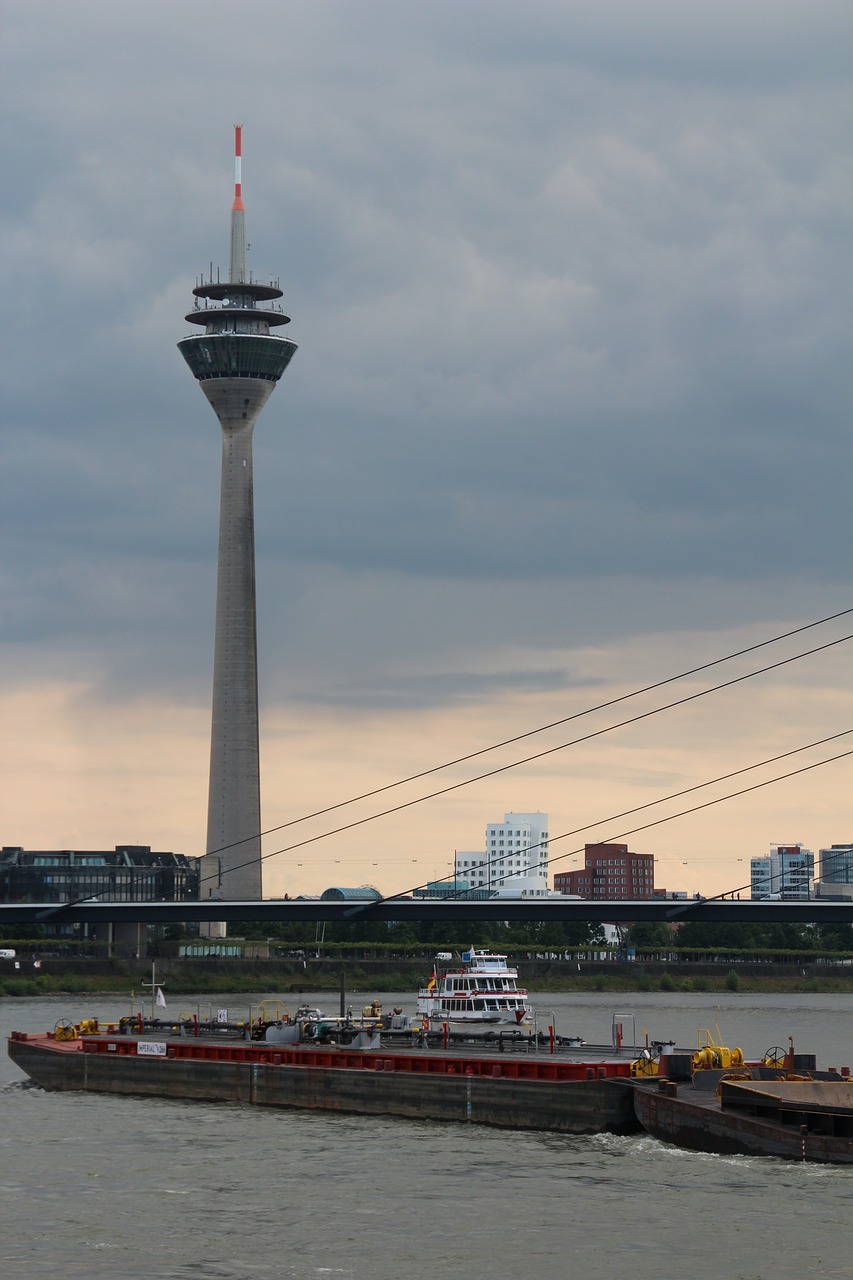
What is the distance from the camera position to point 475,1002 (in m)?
72.4

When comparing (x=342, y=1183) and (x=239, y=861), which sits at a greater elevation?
(x=239, y=861)

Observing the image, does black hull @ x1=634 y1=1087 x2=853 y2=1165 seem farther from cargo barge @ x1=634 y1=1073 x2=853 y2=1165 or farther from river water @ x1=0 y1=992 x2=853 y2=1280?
river water @ x1=0 y1=992 x2=853 y2=1280

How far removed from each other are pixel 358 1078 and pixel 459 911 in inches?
2370

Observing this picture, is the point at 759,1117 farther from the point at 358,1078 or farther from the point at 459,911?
the point at 459,911

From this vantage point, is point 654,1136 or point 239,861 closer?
point 654,1136

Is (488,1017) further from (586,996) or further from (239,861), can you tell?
(239,861)

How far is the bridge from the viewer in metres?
108

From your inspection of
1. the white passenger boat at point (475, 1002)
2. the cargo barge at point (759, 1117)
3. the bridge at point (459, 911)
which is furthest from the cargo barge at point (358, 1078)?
the bridge at point (459, 911)

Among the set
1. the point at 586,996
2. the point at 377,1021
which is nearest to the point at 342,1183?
the point at 377,1021

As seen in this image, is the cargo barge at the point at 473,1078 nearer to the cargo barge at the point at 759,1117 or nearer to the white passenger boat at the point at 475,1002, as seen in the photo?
the cargo barge at the point at 759,1117

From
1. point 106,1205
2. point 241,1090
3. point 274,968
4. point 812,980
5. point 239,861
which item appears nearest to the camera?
point 106,1205

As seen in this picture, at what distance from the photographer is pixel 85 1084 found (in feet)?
213

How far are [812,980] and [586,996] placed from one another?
1535 inches

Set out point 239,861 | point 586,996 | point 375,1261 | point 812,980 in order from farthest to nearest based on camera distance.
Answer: point 239,861
point 812,980
point 586,996
point 375,1261
